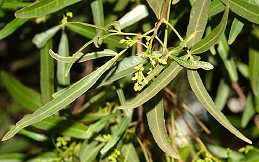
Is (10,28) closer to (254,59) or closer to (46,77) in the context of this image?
(46,77)

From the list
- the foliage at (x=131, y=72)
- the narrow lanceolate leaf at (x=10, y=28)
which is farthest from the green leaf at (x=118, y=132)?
the narrow lanceolate leaf at (x=10, y=28)

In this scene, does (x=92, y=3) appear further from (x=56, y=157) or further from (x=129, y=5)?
(x=56, y=157)

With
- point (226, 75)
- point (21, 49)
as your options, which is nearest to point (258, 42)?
point (226, 75)

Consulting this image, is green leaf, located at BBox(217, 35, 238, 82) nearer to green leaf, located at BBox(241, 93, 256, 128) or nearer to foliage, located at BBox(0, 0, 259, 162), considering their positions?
foliage, located at BBox(0, 0, 259, 162)

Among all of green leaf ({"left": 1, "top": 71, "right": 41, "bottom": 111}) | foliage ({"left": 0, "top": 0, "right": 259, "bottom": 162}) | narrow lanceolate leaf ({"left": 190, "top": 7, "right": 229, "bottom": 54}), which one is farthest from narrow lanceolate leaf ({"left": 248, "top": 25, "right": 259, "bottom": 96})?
green leaf ({"left": 1, "top": 71, "right": 41, "bottom": 111})

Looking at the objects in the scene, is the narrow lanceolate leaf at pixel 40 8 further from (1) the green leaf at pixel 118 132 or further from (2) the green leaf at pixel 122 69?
(1) the green leaf at pixel 118 132

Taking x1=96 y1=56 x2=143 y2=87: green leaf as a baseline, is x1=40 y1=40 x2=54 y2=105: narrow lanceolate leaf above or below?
above
